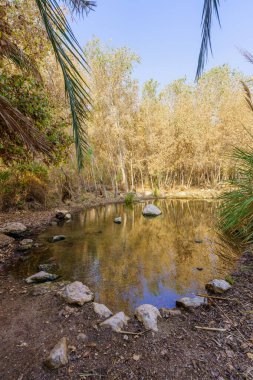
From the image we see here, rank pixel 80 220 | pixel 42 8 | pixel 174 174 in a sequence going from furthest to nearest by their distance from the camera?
pixel 174 174
pixel 80 220
pixel 42 8

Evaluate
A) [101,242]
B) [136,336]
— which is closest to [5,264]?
[101,242]

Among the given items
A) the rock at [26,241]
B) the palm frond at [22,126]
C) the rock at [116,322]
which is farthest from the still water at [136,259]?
the palm frond at [22,126]

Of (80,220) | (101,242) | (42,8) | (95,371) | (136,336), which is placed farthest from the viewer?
(80,220)

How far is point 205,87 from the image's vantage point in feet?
55.6

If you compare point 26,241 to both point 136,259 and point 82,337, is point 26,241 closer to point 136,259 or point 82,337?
point 136,259

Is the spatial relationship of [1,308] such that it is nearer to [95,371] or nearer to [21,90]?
[95,371]

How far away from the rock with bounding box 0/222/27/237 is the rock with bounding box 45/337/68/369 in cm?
506

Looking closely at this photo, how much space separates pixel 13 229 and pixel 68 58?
662 centimetres

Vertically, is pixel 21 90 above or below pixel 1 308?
above

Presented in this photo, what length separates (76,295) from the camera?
2.84 metres

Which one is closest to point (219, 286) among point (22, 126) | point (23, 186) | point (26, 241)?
point (22, 126)

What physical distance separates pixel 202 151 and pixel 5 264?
52.8ft

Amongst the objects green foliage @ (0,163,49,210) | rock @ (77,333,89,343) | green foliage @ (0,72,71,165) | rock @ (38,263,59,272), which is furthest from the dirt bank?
green foliage @ (0,163,49,210)

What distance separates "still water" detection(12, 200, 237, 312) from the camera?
3411 millimetres
